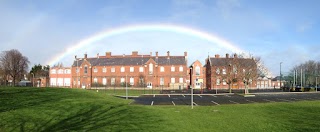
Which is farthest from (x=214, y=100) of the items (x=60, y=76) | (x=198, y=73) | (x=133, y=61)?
(x=60, y=76)

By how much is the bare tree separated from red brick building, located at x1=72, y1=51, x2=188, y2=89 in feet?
61.7

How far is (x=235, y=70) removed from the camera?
6419cm

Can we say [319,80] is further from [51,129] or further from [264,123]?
[51,129]

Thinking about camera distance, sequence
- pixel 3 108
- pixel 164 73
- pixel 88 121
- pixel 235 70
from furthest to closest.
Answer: pixel 164 73 → pixel 235 70 → pixel 3 108 → pixel 88 121

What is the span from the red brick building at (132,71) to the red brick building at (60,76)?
16.8ft

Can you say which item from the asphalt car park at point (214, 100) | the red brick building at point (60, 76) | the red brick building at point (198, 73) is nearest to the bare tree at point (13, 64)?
the red brick building at point (60, 76)

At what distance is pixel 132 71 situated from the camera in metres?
92.2

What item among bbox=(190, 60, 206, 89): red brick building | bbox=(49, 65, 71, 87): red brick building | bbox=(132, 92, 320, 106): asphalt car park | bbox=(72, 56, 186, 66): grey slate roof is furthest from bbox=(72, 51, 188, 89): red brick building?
bbox=(132, 92, 320, 106): asphalt car park

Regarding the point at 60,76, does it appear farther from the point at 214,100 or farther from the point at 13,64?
the point at 214,100

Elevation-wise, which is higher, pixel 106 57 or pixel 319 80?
pixel 106 57

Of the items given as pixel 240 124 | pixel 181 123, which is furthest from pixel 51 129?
→ pixel 240 124

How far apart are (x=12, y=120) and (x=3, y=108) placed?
397 cm

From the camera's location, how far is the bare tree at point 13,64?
93.9 metres

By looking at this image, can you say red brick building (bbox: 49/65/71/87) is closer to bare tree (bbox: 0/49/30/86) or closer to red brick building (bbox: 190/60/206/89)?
bare tree (bbox: 0/49/30/86)
